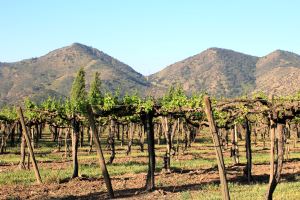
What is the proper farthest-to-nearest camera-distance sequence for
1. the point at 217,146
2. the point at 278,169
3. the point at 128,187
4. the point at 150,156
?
1. the point at 128,187
2. the point at 150,156
3. the point at 278,169
4. the point at 217,146

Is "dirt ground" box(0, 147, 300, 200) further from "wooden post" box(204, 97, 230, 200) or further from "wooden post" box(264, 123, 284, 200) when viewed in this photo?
"wooden post" box(264, 123, 284, 200)

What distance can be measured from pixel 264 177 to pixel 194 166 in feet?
17.0

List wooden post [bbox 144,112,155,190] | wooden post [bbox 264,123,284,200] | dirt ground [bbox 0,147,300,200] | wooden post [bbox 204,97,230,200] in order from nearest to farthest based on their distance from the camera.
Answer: wooden post [bbox 204,97,230,200] < wooden post [bbox 264,123,284,200] < dirt ground [bbox 0,147,300,200] < wooden post [bbox 144,112,155,190]

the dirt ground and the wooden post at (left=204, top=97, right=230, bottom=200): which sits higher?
the wooden post at (left=204, top=97, right=230, bottom=200)

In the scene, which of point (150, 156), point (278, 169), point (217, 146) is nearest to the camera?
point (217, 146)

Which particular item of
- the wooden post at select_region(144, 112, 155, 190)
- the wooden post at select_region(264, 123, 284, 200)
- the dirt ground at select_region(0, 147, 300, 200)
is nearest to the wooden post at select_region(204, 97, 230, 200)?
the wooden post at select_region(264, 123, 284, 200)

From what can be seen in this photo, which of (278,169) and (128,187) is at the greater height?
(278,169)

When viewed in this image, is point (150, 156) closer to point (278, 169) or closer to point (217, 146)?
point (217, 146)

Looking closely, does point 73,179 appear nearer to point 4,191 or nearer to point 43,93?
point 4,191

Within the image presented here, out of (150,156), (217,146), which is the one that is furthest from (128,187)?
(217,146)

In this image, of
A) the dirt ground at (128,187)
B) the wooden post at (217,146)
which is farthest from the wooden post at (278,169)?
the dirt ground at (128,187)

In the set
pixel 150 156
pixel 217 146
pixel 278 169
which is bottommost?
pixel 278 169

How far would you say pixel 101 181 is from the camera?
526 inches

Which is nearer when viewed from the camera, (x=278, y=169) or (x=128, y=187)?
(x=278, y=169)
